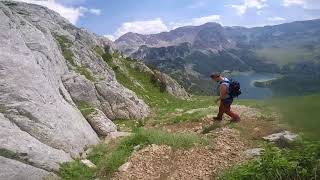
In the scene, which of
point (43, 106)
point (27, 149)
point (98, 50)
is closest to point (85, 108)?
point (43, 106)

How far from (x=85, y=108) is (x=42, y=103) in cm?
596

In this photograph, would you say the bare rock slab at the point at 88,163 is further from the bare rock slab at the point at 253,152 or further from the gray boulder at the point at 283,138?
the gray boulder at the point at 283,138

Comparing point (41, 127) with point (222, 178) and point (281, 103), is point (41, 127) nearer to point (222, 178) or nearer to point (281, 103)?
point (222, 178)

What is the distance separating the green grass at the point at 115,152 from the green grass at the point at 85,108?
4815 millimetres

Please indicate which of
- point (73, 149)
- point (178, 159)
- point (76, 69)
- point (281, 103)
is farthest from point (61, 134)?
point (76, 69)

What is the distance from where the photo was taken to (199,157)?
1723 centimetres

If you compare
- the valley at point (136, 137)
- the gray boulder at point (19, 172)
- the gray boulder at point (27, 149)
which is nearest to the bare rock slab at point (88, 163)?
the valley at point (136, 137)

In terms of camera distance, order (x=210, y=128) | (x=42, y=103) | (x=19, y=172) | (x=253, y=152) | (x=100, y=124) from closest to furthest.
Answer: (x=19, y=172), (x=253, y=152), (x=42, y=103), (x=210, y=128), (x=100, y=124)

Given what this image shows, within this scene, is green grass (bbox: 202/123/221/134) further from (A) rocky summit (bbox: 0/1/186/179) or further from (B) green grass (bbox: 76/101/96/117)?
(B) green grass (bbox: 76/101/96/117)

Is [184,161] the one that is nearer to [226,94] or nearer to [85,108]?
[226,94]

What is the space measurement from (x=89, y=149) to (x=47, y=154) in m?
3.89

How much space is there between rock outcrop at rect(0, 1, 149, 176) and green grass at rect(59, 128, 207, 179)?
0.75 metres

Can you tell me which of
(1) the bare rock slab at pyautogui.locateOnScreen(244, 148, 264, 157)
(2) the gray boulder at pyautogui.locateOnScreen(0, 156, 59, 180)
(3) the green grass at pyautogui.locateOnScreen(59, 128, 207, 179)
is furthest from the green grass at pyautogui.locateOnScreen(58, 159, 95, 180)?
(1) the bare rock slab at pyautogui.locateOnScreen(244, 148, 264, 157)

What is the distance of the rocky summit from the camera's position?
54.5 ft
